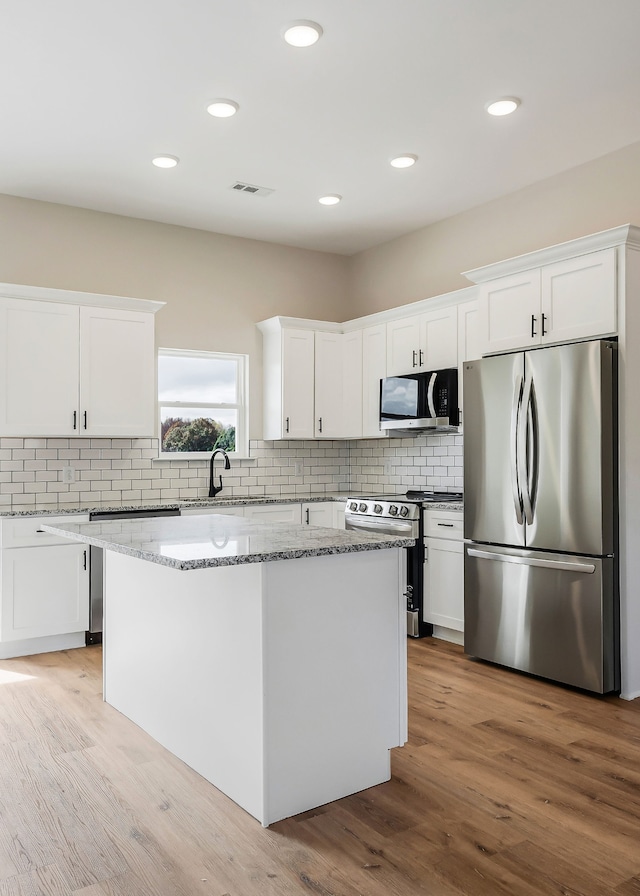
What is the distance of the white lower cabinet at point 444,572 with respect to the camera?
468 centimetres

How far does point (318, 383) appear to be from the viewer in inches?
238

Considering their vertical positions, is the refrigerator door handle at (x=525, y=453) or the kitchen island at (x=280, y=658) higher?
the refrigerator door handle at (x=525, y=453)

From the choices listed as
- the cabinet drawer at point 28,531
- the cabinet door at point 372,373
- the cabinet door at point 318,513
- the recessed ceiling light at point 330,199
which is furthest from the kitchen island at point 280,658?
the recessed ceiling light at point 330,199

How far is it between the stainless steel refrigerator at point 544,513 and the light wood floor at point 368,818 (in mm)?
418

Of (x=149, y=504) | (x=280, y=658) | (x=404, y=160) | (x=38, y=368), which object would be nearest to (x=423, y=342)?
(x=404, y=160)

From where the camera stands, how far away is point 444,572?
4.79 m

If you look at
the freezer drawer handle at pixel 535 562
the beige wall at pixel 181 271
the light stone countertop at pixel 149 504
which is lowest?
the freezer drawer handle at pixel 535 562

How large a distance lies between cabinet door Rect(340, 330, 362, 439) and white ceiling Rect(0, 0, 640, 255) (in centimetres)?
115

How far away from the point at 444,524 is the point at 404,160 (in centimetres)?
233

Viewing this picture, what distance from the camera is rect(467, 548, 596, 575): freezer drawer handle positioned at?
12.3 feet

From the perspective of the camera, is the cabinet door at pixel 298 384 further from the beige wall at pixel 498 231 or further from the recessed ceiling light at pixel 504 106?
the recessed ceiling light at pixel 504 106

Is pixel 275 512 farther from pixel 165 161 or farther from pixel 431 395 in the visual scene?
pixel 165 161

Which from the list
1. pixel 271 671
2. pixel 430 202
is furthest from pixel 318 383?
pixel 271 671

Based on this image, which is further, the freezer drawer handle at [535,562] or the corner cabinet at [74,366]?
the corner cabinet at [74,366]
